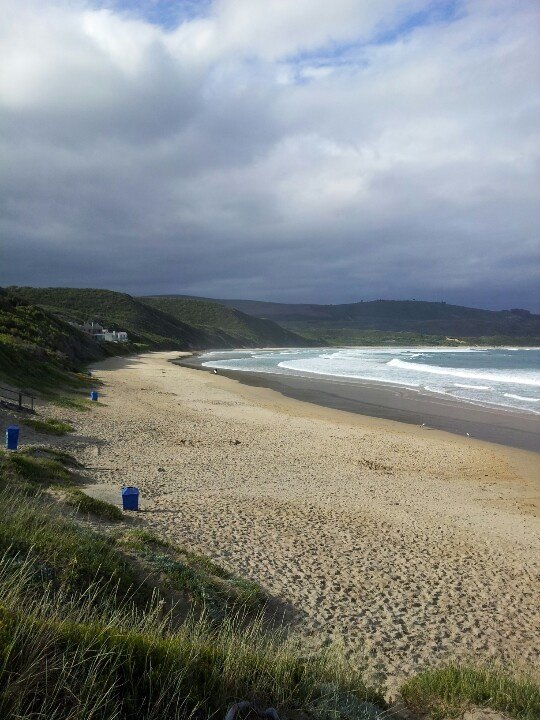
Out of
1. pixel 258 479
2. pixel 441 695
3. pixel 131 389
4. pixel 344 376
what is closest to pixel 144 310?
pixel 344 376

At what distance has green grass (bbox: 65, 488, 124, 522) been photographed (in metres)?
7.11

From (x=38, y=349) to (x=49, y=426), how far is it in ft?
48.7

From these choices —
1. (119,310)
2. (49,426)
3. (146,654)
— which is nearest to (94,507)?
(146,654)

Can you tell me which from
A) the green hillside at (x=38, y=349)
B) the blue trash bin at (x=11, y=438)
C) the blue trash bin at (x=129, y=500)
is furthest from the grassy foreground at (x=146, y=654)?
the green hillside at (x=38, y=349)

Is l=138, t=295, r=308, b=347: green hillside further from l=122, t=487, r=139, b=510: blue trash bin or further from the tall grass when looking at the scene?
the tall grass

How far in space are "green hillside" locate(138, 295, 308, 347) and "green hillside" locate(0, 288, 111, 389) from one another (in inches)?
3521

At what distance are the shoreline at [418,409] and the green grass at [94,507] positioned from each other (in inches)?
530

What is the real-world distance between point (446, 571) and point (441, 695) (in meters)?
3.59

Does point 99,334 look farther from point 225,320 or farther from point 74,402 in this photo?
point 225,320

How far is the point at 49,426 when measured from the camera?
45.2 ft

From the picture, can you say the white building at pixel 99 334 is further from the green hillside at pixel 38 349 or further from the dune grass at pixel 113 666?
the dune grass at pixel 113 666

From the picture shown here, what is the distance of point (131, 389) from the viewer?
89.9 ft

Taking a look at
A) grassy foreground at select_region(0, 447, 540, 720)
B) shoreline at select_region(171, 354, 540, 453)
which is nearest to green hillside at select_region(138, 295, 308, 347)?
shoreline at select_region(171, 354, 540, 453)

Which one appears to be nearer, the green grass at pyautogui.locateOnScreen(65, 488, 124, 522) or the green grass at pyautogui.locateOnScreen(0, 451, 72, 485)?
the green grass at pyautogui.locateOnScreen(65, 488, 124, 522)
